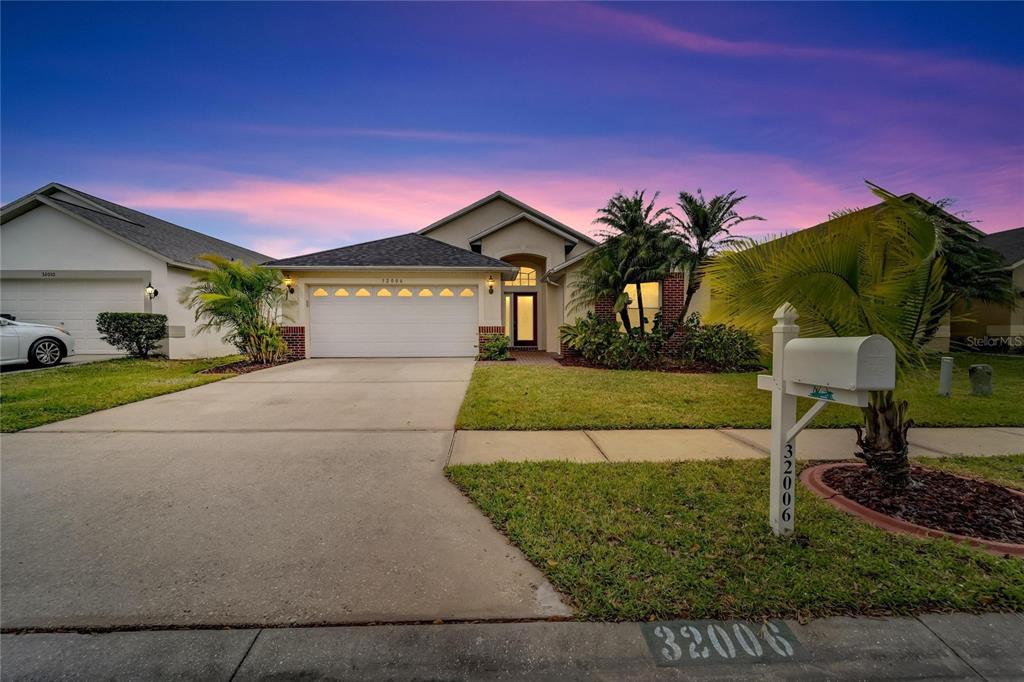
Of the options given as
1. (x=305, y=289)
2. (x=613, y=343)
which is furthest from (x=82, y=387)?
(x=613, y=343)

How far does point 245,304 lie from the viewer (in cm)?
1159

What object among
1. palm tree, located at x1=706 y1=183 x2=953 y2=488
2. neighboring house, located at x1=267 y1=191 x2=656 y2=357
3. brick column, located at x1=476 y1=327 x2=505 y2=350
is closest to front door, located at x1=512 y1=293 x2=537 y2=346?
neighboring house, located at x1=267 y1=191 x2=656 y2=357

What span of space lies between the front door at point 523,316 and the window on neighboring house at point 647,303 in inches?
207

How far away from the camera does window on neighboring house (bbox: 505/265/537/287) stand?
17875mm

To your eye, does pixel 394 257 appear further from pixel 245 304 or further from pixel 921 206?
pixel 921 206

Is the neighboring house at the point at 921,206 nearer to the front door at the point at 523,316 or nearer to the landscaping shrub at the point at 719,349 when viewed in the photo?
the landscaping shrub at the point at 719,349

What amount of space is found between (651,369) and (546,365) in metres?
2.89

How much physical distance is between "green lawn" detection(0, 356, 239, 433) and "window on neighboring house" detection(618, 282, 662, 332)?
1163cm

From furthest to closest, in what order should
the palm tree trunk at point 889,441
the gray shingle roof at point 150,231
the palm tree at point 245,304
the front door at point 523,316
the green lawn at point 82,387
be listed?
the front door at point 523,316
the gray shingle roof at point 150,231
the palm tree at point 245,304
the green lawn at point 82,387
the palm tree trunk at point 889,441

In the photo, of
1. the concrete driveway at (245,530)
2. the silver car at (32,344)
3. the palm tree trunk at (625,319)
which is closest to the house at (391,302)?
the palm tree trunk at (625,319)

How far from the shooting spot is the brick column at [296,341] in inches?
525

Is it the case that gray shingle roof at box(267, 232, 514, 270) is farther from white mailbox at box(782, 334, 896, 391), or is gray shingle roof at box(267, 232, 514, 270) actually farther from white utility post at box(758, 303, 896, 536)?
white mailbox at box(782, 334, 896, 391)

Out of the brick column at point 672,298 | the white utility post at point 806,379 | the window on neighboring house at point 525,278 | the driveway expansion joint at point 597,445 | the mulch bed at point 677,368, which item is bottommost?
the driveway expansion joint at point 597,445

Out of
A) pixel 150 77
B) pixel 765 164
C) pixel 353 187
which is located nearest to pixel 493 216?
pixel 353 187
